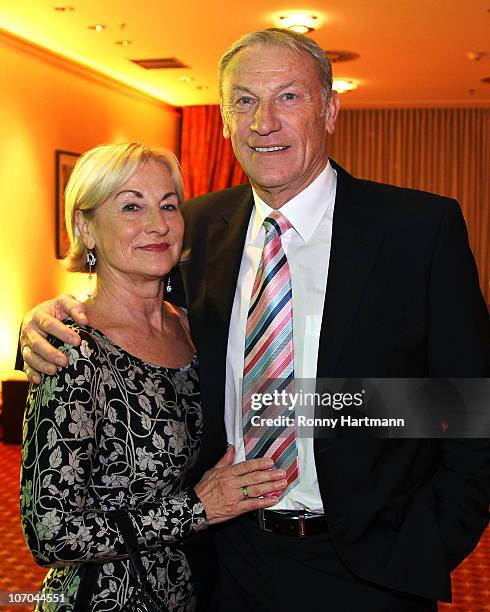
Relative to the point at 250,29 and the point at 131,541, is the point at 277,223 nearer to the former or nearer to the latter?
the point at 131,541

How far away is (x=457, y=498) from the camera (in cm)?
200

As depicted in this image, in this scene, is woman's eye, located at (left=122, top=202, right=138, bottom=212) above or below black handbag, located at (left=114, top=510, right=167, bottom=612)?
above

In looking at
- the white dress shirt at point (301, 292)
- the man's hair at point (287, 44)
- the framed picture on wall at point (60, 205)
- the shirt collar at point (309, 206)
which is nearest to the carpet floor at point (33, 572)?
the white dress shirt at point (301, 292)

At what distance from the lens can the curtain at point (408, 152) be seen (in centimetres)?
1262

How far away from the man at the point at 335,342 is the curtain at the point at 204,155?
35.6 ft

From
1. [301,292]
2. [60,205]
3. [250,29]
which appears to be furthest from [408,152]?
[301,292]

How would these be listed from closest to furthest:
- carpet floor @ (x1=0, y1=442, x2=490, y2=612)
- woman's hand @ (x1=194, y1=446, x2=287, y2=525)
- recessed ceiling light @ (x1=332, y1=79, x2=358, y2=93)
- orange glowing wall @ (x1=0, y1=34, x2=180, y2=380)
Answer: woman's hand @ (x1=194, y1=446, x2=287, y2=525) < carpet floor @ (x1=0, y1=442, x2=490, y2=612) < orange glowing wall @ (x1=0, y1=34, x2=180, y2=380) < recessed ceiling light @ (x1=332, y1=79, x2=358, y2=93)

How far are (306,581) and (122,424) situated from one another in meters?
0.59

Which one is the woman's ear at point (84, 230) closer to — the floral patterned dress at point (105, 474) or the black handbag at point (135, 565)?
the floral patterned dress at point (105, 474)

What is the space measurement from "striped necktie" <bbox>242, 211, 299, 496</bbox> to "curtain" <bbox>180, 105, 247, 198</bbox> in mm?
10972

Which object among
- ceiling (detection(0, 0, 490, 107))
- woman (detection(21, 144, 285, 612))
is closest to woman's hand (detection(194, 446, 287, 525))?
woman (detection(21, 144, 285, 612))

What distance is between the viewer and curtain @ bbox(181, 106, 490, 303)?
41.4 ft

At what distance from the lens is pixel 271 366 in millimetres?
2006

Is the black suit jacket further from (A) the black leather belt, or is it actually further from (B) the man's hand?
(B) the man's hand
